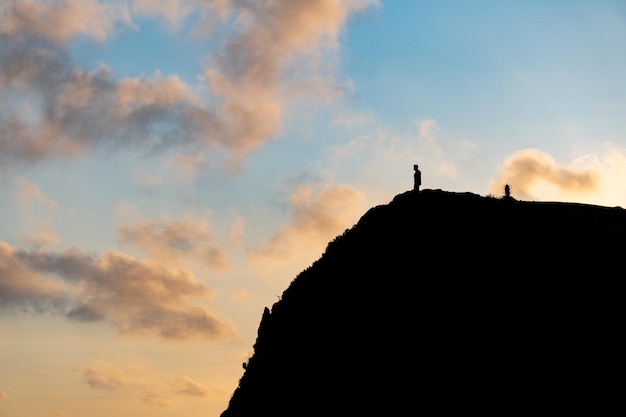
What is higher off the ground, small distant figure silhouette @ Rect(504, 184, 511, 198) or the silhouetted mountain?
small distant figure silhouette @ Rect(504, 184, 511, 198)

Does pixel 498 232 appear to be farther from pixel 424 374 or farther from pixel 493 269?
pixel 424 374

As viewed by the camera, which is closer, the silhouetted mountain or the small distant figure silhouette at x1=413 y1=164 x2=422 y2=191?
the silhouetted mountain

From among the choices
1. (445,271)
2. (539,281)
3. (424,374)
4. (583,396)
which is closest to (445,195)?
(445,271)

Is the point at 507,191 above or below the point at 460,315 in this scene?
above

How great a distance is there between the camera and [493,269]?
148ft

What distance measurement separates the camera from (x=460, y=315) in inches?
1734

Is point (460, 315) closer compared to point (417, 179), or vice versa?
point (460, 315)

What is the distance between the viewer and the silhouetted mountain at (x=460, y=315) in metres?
40.4

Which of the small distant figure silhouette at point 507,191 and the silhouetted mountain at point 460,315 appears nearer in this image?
the silhouetted mountain at point 460,315

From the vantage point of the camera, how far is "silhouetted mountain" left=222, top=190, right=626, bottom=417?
40.4m

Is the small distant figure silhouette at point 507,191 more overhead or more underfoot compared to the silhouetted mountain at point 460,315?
more overhead

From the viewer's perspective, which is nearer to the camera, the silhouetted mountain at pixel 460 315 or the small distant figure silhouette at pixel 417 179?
the silhouetted mountain at pixel 460 315

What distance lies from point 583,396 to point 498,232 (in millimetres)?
11994

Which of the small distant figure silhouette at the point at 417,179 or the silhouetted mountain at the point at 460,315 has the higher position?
the small distant figure silhouette at the point at 417,179
